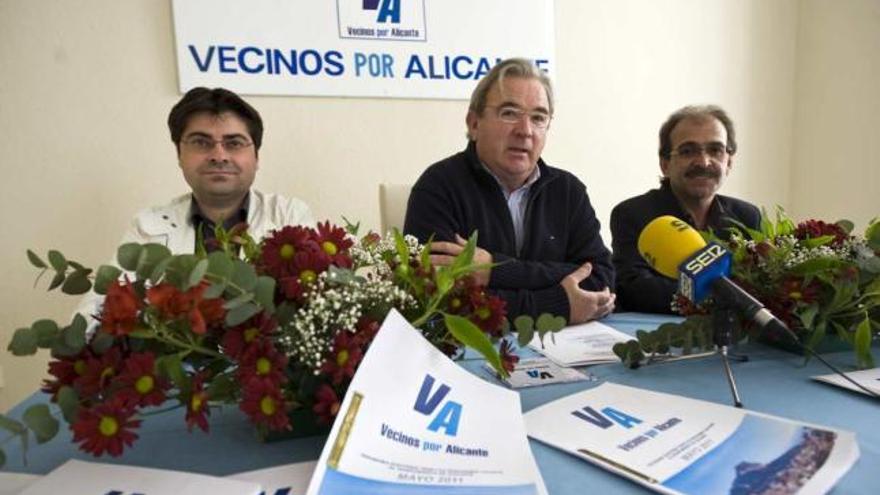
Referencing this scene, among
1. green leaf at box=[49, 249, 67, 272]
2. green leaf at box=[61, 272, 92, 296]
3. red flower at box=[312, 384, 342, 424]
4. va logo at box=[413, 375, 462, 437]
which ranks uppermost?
green leaf at box=[49, 249, 67, 272]

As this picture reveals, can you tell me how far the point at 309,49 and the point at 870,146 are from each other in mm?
2754

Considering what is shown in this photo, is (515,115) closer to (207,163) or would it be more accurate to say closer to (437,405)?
(207,163)

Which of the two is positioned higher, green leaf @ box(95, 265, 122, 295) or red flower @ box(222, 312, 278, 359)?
green leaf @ box(95, 265, 122, 295)

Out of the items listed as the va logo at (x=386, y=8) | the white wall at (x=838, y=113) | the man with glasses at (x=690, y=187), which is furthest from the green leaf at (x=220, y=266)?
the white wall at (x=838, y=113)

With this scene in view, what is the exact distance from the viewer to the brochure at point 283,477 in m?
0.51

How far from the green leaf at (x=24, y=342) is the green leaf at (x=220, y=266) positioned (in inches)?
7.4

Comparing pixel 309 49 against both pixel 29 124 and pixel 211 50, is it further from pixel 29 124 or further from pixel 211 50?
pixel 29 124

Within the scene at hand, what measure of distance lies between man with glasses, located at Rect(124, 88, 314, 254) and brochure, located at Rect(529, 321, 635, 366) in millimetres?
1017

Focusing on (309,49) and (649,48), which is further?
(649,48)

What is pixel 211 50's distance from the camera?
199cm

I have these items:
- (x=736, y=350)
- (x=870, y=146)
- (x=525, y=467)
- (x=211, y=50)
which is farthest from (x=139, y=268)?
(x=870, y=146)

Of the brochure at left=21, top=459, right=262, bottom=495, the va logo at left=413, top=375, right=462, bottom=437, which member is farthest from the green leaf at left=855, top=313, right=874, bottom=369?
the brochure at left=21, top=459, right=262, bottom=495

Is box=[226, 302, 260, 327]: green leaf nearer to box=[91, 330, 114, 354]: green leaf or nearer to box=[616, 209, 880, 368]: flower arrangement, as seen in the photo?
box=[91, 330, 114, 354]: green leaf

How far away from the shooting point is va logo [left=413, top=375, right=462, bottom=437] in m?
0.56
